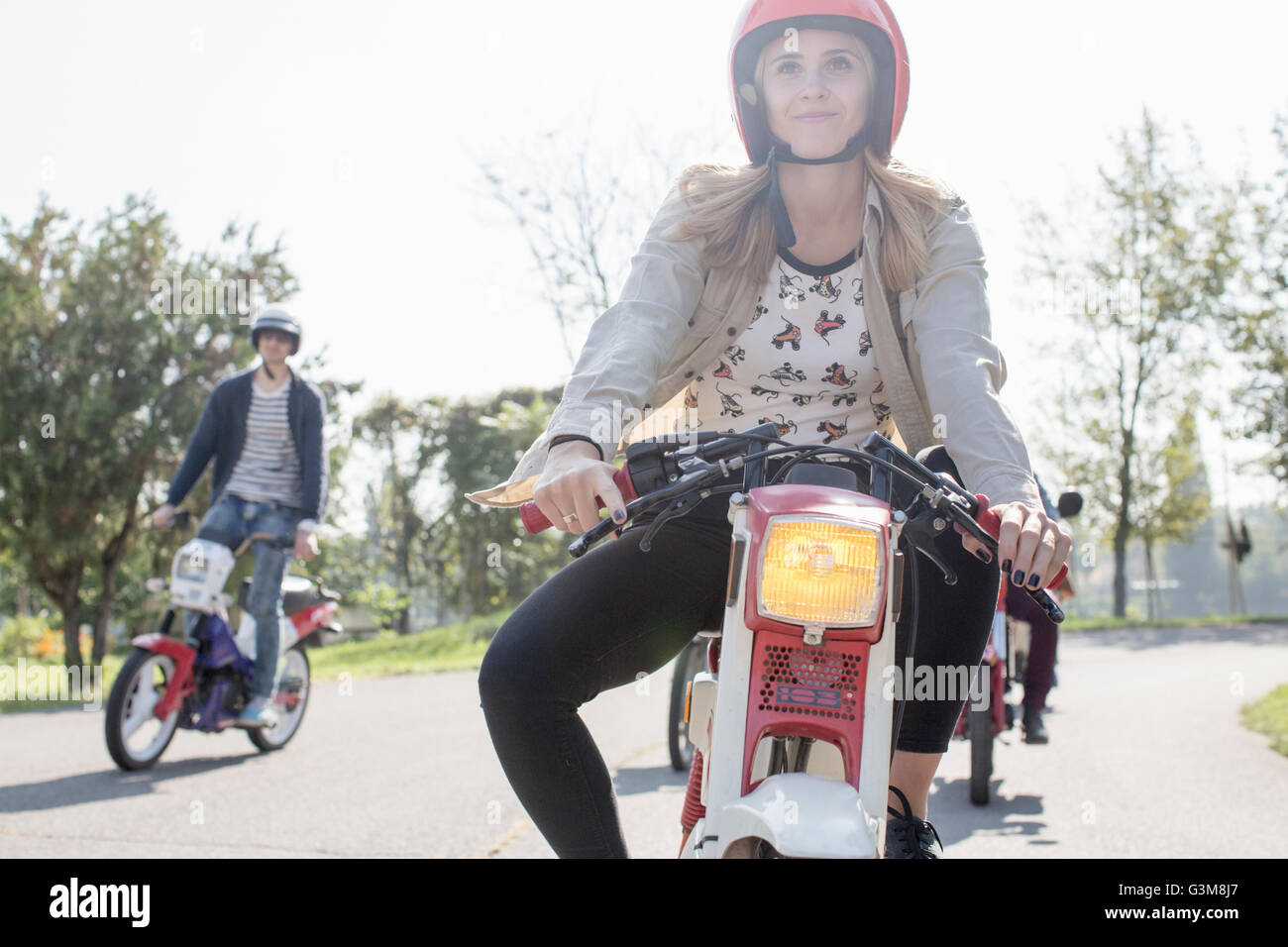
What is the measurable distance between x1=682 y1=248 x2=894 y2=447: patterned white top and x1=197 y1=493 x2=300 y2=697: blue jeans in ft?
14.3

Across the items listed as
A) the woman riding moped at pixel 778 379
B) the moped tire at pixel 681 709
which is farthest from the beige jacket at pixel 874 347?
the moped tire at pixel 681 709

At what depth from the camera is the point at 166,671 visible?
594cm

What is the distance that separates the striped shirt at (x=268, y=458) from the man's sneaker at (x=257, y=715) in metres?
1.07

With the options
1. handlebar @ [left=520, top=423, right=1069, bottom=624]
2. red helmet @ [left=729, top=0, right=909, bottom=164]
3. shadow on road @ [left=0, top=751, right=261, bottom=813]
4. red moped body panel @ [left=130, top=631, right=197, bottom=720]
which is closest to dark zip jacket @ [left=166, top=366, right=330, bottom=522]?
red moped body panel @ [left=130, top=631, right=197, bottom=720]

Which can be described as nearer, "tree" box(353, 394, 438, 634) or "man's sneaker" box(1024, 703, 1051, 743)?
"man's sneaker" box(1024, 703, 1051, 743)

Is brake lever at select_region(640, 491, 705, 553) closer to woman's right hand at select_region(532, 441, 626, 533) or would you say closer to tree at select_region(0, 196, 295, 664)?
woman's right hand at select_region(532, 441, 626, 533)

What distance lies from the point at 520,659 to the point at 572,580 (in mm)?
166

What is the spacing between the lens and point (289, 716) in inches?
271

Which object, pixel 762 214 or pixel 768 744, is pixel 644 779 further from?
pixel 768 744

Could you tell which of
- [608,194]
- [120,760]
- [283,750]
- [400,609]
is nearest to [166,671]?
[120,760]

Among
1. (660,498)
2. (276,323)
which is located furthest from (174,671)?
(660,498)

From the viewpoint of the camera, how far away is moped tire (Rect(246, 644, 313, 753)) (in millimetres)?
6566

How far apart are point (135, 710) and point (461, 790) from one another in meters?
1.78
